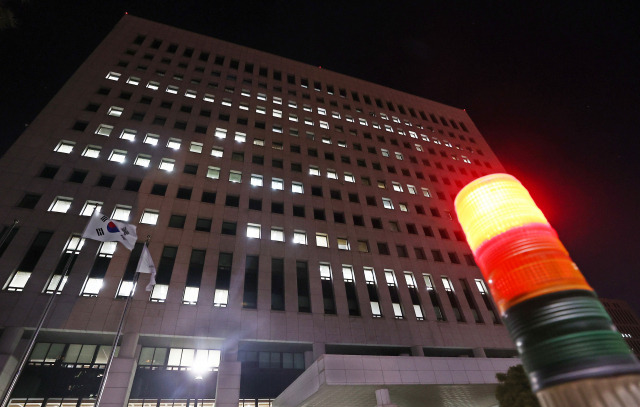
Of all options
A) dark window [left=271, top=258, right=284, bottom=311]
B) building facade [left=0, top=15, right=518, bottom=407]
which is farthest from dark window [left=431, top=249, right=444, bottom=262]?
dark window [left=271, top=258, right=284, bottom=311]

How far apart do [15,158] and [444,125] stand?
5303cm

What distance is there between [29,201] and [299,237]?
20.8 metres

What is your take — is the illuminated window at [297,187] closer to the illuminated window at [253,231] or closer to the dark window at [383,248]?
the illuminated window at [253,231]

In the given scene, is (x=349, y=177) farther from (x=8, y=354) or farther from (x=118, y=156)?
(x=8, y=354)

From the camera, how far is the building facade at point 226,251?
806 inches

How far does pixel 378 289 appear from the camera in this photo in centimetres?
2886

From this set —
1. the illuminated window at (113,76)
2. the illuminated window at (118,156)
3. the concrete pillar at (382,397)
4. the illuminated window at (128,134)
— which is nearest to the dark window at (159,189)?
the illuminated window at (118,156)

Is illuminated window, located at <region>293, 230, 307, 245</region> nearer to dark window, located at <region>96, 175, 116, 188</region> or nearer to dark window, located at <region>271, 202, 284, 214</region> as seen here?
dark window, located at <region>271, 202, 284, 214</region>

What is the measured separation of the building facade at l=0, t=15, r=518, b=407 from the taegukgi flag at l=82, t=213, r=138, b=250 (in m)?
3.75

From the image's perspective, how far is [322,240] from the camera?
31000 mm

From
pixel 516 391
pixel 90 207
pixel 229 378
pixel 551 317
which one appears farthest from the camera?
pixel 90 207

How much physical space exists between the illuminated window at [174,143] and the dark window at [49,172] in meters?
9.05

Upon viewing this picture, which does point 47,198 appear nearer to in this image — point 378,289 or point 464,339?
point 378,289

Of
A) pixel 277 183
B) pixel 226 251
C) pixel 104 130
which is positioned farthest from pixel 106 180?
pixel 277 183
